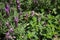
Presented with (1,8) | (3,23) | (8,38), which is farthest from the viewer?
(1,8)

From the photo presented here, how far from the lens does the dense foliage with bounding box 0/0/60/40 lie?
3.28 metres

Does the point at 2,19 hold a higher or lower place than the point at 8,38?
higher

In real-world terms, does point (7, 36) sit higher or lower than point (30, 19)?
lower

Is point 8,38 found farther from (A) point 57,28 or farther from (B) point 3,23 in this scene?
(A) point 57,28

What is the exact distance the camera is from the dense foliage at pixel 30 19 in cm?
328

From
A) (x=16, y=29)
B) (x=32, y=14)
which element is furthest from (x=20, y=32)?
(x=32, y=14)

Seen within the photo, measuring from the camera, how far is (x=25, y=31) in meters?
3.54

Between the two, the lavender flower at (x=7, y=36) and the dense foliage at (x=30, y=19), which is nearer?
the lavender flower at (x=7, y=36)

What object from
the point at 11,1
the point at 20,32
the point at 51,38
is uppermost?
the point at 11,1

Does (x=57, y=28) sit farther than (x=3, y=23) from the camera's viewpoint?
Yes

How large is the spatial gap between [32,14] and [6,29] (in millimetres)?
721

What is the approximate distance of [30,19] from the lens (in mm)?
3729

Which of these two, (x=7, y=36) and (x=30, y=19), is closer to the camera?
(x=7, y=36)

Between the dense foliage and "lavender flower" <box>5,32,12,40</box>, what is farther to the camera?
the dense foliage
